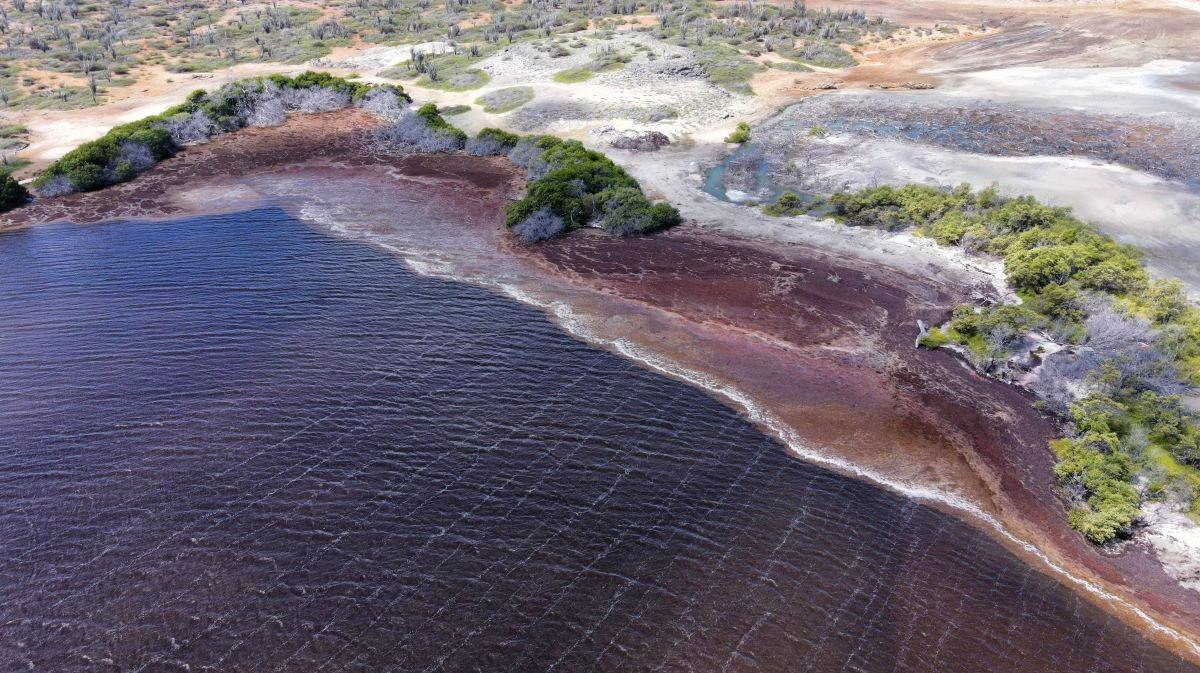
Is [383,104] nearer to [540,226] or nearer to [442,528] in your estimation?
[540,226]

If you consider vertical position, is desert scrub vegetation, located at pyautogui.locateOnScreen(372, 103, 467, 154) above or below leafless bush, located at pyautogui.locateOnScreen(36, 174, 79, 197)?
above

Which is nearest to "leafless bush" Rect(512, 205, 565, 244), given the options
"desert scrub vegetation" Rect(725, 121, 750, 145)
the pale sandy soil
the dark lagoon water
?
the dark lagoon water

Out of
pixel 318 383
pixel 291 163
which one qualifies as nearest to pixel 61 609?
pixel 318 383

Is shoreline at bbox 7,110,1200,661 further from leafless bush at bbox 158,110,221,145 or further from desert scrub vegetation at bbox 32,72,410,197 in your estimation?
leafless bush at bbox 158,110,221,145

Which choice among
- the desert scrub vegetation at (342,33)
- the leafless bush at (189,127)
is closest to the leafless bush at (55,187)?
the leafless bush at (189,127)

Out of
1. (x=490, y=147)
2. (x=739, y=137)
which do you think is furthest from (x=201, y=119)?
(x=739, y=137)

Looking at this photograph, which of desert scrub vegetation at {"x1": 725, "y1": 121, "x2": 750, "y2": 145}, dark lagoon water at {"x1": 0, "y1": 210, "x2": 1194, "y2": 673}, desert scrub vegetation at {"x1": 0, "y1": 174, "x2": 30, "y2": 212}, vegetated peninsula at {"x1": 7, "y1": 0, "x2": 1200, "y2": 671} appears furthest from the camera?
desert scrub vegetation at {"x1": 725, "y1": 121, "x2": 750, "y2": 145}
